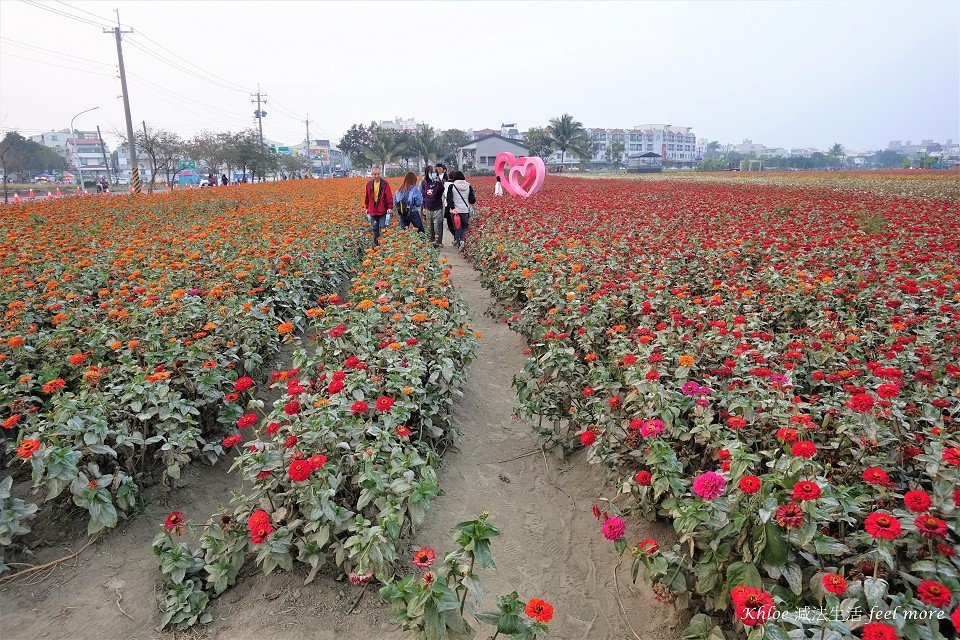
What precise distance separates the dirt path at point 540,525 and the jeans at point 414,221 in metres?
5.47

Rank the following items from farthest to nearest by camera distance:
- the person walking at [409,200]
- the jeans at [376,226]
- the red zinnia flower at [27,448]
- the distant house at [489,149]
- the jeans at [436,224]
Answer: the distant house at [489,149] → the jeans at [436,224] → the person walking at [409,200] → the jeans at [376,226] → the red zinnia flower at [27,448]

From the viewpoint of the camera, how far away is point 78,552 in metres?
2.52

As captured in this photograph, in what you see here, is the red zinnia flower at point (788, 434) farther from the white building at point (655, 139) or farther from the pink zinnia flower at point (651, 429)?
the white building at point (655, 139)

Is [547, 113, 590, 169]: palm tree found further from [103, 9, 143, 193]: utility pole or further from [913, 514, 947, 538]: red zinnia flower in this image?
[913, 514, 947, 538]: red zinnia flower

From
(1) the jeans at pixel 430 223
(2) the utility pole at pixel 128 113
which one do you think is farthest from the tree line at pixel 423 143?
(1) the jeans at pixel 430 223

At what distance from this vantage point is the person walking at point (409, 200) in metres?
8.98

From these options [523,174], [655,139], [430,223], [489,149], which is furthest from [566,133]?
[655,139]

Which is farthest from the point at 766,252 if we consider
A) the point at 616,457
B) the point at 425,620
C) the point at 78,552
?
the point at 78,552

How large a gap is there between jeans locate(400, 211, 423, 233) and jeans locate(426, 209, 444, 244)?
47 centimetres

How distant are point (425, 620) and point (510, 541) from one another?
1233 millimetres

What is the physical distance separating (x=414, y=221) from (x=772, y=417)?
25.2ft

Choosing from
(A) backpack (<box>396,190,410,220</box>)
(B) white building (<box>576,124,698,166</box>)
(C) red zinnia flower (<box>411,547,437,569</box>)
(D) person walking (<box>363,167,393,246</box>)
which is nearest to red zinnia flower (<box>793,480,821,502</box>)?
(C) red zinnia flower (<box>411,547,437,569</box>)

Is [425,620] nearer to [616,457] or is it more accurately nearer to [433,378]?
[616,457]

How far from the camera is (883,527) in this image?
1.41 meters
